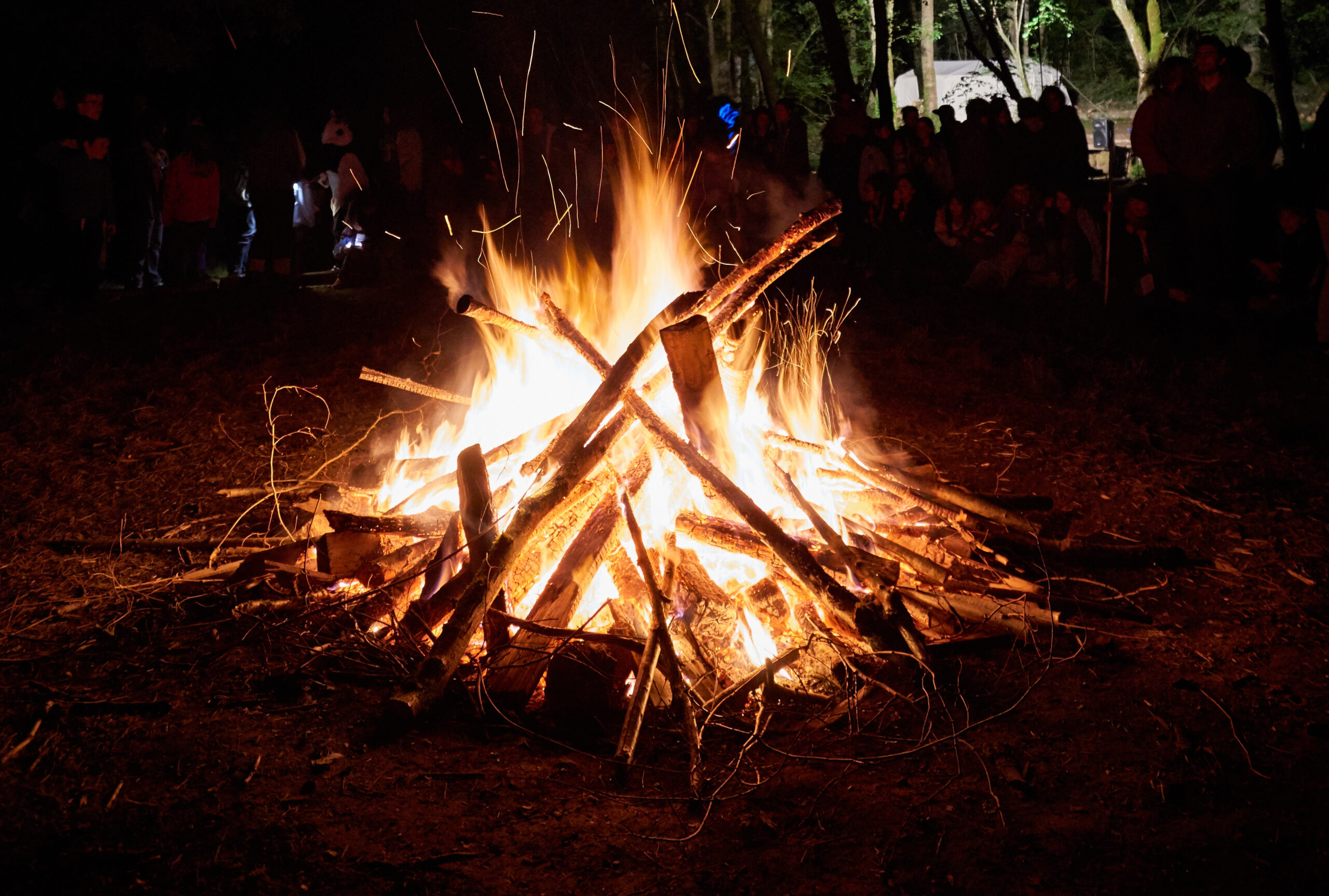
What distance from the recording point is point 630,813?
2746 millimetres

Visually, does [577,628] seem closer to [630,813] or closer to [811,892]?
[630,813]

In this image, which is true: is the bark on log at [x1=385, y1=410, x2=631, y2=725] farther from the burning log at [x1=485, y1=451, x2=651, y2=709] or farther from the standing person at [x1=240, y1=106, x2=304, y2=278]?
the standing person at [x1=240, y1=106, x2=304, y2=278]

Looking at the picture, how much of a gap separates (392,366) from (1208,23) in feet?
120

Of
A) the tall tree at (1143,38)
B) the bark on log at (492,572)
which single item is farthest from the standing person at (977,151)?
the tall tree at (1143,38)

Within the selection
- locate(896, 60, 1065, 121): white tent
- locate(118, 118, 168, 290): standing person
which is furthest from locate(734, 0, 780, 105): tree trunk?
locate(118, 118, 168, 290): standing person

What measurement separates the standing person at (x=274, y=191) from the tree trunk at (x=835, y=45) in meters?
7.58

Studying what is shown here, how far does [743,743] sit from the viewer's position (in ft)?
10.3

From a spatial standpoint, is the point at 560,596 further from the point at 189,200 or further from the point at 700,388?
the point at 189,200

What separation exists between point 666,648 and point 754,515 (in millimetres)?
684

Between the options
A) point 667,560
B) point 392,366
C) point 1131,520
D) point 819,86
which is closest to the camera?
point 667,560

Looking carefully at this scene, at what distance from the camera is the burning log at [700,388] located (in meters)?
3.79

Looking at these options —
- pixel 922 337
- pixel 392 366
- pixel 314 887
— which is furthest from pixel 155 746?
pixel 922 337

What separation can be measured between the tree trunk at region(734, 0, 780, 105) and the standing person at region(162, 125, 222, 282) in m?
11.7

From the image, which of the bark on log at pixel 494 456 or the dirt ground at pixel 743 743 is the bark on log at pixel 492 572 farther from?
the bark on log at pixel 494 456
